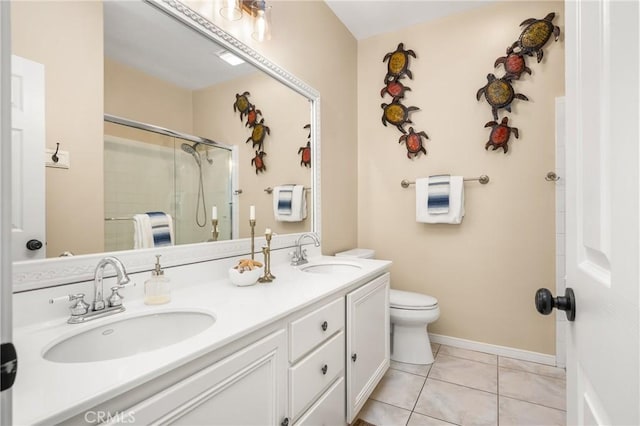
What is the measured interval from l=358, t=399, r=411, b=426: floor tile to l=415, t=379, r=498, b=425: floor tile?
109 millimetres

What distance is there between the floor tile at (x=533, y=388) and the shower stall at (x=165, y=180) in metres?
1.90

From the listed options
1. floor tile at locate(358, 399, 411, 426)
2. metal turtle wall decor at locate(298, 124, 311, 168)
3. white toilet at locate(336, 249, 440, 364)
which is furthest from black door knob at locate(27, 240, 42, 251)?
white toilet at locate(336, 249, 440, 364)

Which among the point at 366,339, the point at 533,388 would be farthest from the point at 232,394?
the point at 533,388

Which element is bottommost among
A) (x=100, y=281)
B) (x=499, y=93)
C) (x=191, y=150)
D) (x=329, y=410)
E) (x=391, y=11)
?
(x=329, y=410)

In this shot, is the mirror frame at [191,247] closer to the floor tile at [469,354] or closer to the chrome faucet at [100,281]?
the chrome faucet at [100,281]

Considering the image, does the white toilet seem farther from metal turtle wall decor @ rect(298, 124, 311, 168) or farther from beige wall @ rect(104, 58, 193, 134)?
beige wall @ rect(104, 58, 193, 134)

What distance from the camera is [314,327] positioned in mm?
1169

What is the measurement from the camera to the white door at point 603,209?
1.20 ft

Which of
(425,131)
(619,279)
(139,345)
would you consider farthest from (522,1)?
(139,345)

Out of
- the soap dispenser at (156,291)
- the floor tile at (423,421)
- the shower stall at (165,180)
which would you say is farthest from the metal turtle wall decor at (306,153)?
the floor tile at (423,421)

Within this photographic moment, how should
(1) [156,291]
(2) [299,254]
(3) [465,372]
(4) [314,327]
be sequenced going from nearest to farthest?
(1) [156,291] → (4) [314,327] → (2) [299,254] → (3) [465,372]

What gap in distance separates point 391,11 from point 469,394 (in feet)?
8.97

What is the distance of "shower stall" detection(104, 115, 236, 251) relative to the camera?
1.08 metres

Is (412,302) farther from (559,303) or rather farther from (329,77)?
(329,77)
